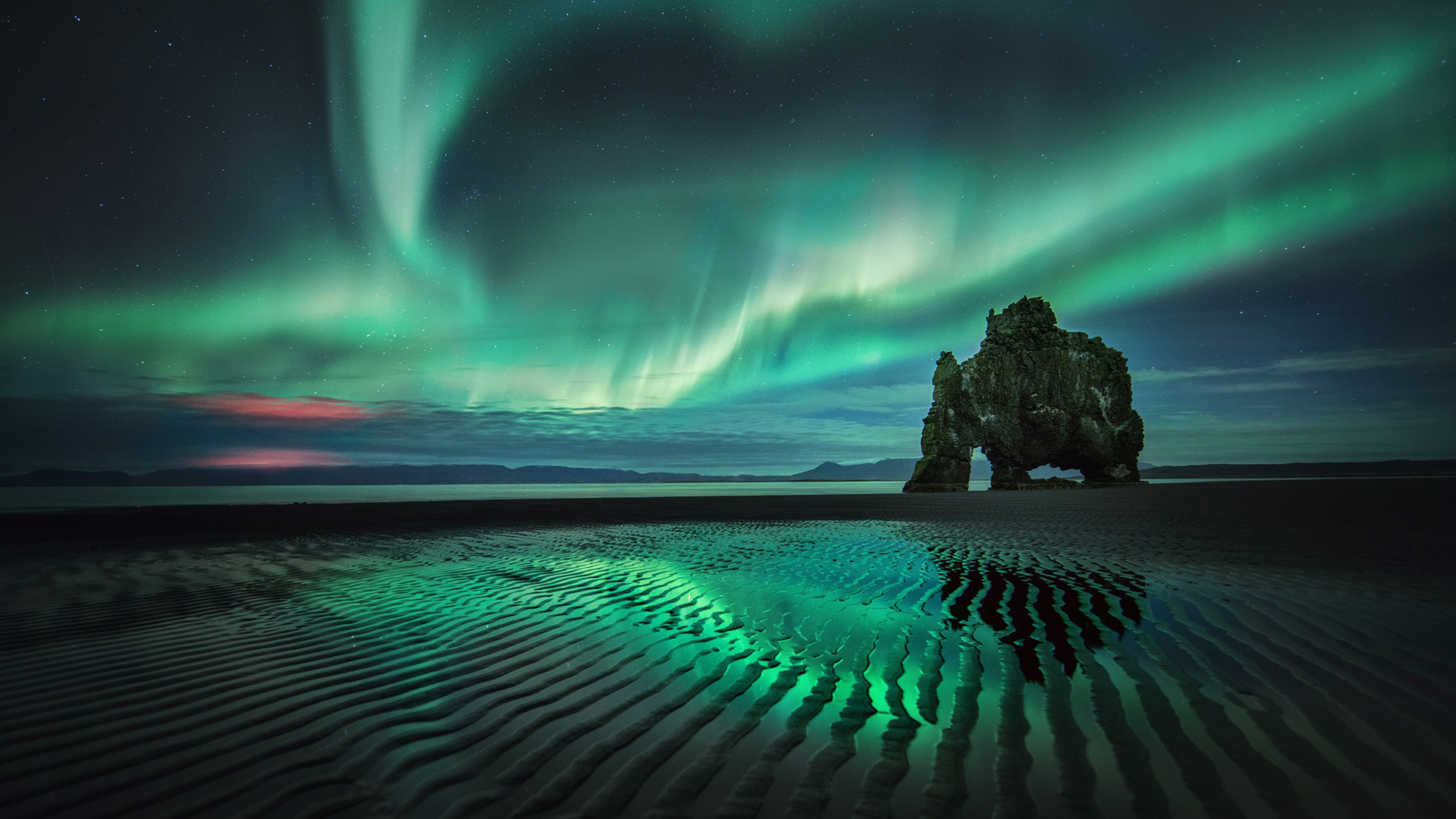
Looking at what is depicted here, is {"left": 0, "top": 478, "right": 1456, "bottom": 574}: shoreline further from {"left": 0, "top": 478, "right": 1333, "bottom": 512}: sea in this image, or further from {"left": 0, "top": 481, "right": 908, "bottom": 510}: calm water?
{"left": 0, "top": 481, "right": 908, "bottom": 510}: calm water

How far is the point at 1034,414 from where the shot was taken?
65000mm

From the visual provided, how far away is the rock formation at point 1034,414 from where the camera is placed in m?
64.6

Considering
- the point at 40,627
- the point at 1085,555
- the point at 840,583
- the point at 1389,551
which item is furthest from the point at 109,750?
the point at 1389,551

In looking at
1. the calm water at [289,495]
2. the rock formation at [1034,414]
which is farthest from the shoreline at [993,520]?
the rock formation at [1034,414]

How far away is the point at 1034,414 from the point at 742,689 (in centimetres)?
6885

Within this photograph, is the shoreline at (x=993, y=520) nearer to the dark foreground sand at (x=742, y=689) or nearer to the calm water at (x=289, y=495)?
the dark foreground sand at (x=742, y=689)

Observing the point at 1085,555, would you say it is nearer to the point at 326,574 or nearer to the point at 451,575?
the point at 451,575

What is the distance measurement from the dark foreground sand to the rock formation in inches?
2189

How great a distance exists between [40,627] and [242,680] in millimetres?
4908

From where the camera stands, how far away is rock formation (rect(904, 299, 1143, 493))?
212 ft

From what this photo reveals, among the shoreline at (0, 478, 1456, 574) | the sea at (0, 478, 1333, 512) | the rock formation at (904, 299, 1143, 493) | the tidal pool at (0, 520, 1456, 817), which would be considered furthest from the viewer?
the rock formation at (904, 299, 1143, 493)

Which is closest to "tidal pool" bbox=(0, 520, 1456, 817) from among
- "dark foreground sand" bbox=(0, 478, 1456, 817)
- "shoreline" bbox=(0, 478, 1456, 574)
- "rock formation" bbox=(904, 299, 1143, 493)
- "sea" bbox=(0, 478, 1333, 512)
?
"dark foreground sand" bbox=(0, 478, 1456, 817)

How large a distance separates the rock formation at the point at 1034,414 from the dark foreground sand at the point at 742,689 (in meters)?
55.6

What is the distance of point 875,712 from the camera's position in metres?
4.49
